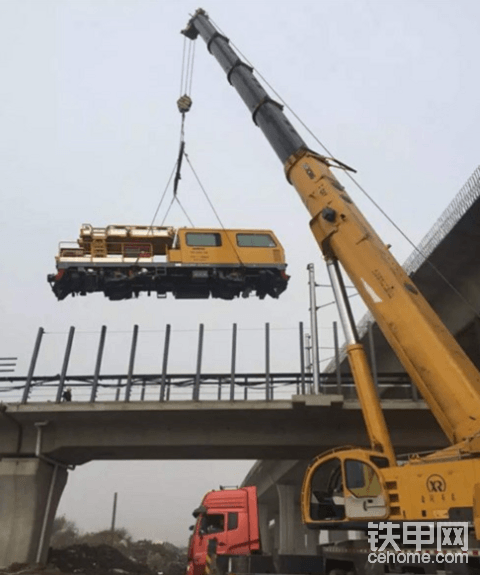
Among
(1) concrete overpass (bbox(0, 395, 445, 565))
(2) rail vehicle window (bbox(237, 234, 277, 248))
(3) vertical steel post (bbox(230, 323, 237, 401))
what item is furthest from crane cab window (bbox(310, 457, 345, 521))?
(2) rail vehicle window (bbox(237, 234, 277, 248))

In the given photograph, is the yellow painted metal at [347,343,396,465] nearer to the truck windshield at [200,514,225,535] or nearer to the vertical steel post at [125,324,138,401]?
the truck windshield at [200,514,225,535]

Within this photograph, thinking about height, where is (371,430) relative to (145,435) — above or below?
below

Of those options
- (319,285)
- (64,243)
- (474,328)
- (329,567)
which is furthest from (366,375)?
(64,243)

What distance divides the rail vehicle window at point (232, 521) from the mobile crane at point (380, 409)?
6.05m

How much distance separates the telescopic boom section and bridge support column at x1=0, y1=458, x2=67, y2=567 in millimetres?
12802

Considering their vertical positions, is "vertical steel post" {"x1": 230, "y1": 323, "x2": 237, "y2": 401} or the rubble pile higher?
"vertical steel post" {"x1": 230, "y1": 323, "x2": 237, "y2": 401}

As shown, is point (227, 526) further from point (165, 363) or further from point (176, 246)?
point (176, 246)

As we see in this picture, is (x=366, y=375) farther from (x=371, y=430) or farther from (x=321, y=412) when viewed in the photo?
(x=321, y=412)

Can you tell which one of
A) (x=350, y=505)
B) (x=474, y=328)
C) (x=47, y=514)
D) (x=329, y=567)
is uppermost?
(x=474, y=328)

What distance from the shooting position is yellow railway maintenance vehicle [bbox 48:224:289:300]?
22844 mm

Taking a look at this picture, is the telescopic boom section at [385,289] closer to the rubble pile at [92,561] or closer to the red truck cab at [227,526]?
the red truck cab at [227,526]

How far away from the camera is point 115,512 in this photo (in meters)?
67.9

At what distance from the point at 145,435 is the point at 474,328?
1165cm

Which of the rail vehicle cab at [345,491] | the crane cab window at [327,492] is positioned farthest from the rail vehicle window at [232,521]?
the crane cab window at [327,492]
